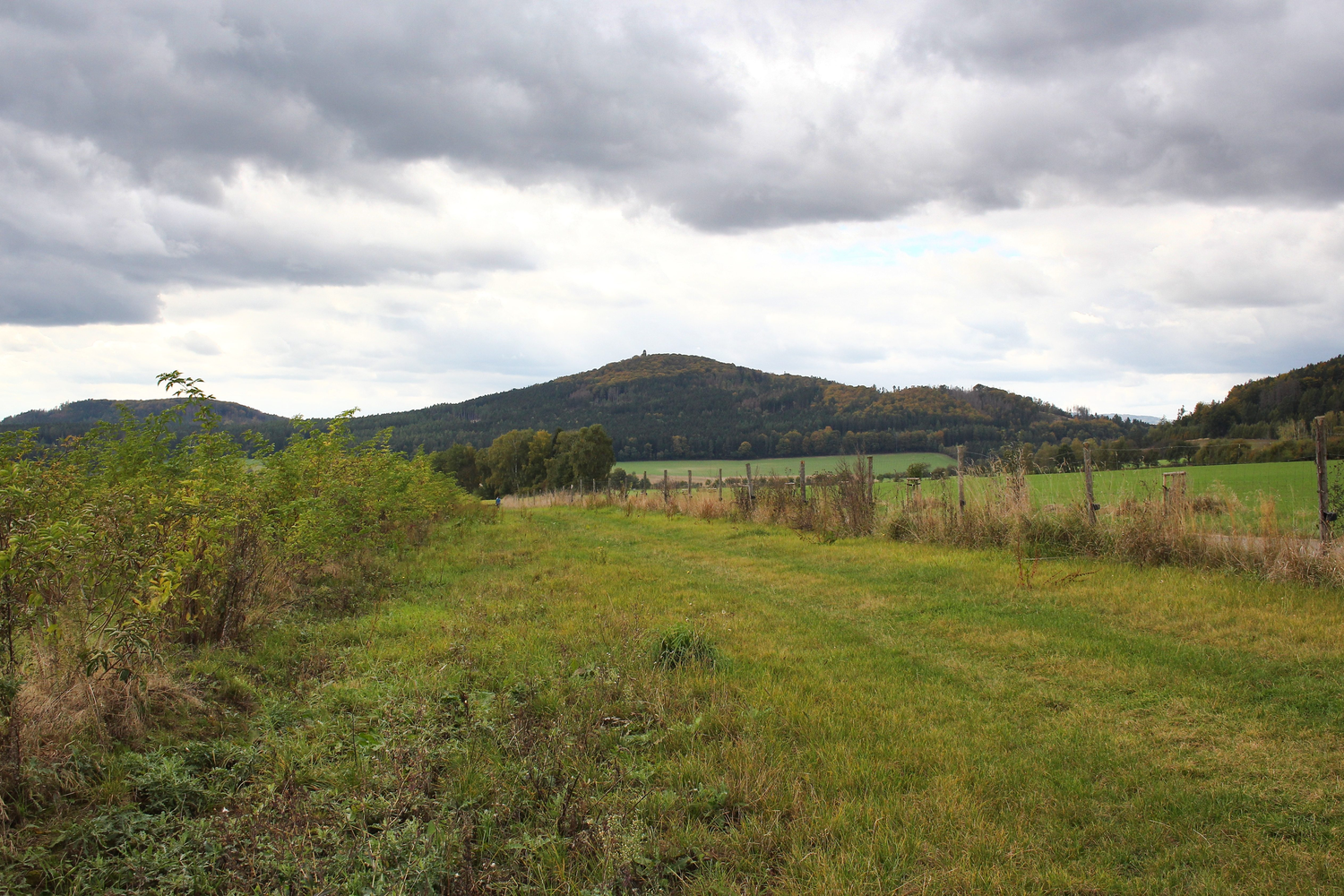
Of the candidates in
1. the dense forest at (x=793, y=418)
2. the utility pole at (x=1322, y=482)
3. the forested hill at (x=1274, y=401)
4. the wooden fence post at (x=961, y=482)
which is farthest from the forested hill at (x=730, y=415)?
the utility pole at (x=1322, y=482)

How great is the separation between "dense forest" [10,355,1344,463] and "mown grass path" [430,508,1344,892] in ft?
18.8

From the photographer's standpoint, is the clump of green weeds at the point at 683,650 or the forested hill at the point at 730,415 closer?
the clump of green weeds at the point at 683,650

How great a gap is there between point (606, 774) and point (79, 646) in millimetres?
3255

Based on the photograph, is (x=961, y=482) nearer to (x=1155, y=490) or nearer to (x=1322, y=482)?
(x=1155, y=490)

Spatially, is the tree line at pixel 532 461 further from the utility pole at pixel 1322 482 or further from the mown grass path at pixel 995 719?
the utility pole at pixel 1322 482

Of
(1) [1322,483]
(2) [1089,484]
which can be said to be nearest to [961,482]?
(2) [1089,484]

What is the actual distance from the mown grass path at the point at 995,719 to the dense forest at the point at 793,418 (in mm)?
5738

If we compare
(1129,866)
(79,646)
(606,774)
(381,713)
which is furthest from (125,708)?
(1129,866)

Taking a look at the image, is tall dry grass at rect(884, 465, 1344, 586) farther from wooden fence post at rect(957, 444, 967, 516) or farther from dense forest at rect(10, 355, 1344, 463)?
dense forest at rect(10, 355, 1344, 463)

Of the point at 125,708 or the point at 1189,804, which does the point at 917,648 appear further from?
the point at 125,708

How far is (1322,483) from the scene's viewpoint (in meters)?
8.84

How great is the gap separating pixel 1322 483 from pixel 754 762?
9522 mm

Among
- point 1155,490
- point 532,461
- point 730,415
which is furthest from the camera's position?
point 730,415

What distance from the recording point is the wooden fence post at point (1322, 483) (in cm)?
877
